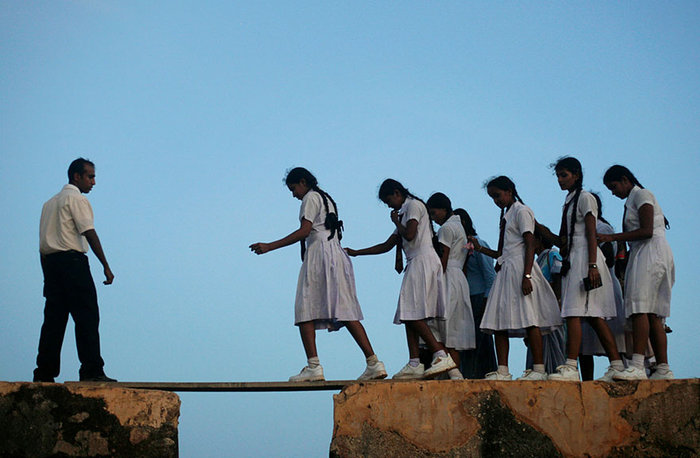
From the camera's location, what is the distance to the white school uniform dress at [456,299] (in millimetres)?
7160

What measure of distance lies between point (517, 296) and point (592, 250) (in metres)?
0.74

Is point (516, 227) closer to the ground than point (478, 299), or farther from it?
farther from it

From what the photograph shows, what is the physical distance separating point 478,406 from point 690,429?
1.59m

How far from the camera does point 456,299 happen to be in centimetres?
725

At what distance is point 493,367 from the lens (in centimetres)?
774

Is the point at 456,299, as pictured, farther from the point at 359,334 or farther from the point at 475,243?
the point at 359,334

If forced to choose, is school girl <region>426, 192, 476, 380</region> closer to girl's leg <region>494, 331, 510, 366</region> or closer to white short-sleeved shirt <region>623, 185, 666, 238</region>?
girl's leg <region>494, 331, 510, 366</region>

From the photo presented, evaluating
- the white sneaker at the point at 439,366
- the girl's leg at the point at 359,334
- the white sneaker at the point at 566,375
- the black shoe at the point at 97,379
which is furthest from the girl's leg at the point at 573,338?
the black shoe at the point at 97,379

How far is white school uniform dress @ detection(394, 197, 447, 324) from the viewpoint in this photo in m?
6.61

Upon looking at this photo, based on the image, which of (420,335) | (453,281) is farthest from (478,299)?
(420,335)

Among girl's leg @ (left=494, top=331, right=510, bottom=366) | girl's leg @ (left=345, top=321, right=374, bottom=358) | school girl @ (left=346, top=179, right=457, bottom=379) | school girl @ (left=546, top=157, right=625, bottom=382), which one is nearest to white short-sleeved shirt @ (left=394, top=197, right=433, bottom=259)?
school girl @ (left=346, top=179, right=457, bottom=379)

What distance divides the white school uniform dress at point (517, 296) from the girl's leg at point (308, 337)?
1539 mm

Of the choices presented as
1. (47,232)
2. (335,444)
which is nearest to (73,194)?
(47,232)

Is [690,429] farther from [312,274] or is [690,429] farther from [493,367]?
[312,274]
